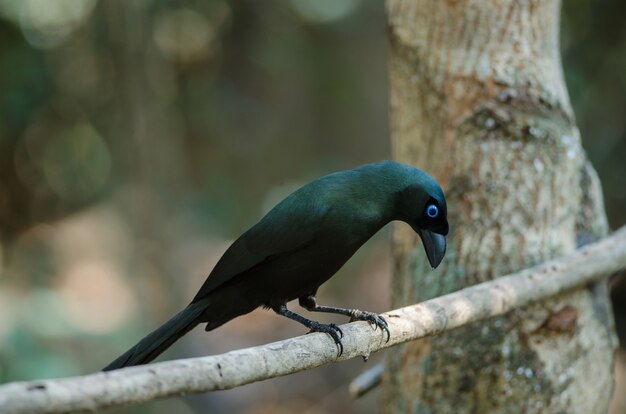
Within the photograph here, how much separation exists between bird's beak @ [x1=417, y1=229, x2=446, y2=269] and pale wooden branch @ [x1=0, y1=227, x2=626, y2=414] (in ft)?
0.48

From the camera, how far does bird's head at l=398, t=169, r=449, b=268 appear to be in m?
2.94

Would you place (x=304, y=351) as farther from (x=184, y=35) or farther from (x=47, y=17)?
(x=184, y=35)

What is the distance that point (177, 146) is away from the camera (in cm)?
776

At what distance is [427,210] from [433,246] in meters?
0.13

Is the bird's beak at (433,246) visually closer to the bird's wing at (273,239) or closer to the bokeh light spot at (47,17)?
the bird's wing at (273,239)

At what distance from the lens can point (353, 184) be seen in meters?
3.02

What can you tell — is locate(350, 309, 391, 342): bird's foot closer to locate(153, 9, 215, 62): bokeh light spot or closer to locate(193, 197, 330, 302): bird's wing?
locate(193, 197, 330, 302): bird's wing

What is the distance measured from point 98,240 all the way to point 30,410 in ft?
24.2

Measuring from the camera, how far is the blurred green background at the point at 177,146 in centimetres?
632

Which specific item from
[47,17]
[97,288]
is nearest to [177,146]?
[47,17]

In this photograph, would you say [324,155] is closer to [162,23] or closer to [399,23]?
[162,23]

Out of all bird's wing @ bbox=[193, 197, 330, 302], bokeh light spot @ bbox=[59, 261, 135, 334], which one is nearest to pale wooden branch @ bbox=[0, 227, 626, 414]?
bird's wing @ bbox=[193, 197, 330, 302]

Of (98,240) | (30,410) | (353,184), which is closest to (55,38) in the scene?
(98,240)

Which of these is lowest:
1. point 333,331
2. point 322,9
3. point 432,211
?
point 333,331
